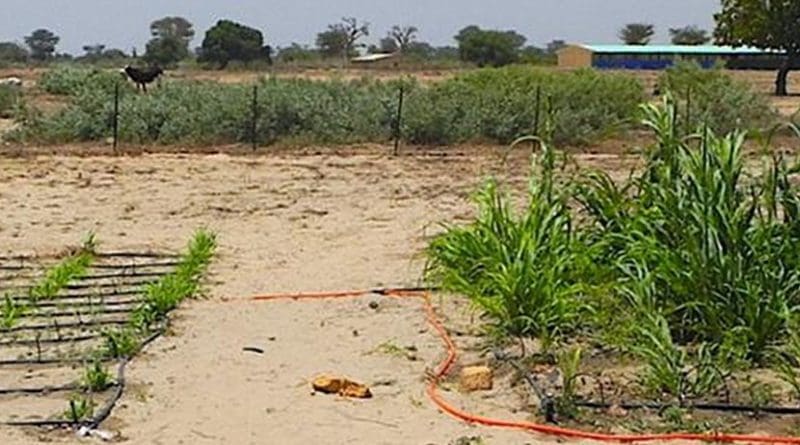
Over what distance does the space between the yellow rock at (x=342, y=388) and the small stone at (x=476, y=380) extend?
396mm

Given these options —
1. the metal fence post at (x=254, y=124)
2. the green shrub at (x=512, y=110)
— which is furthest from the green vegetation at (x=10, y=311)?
the metal fence post at (x=254, y=124)

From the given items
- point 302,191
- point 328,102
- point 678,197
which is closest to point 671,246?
point 678,197

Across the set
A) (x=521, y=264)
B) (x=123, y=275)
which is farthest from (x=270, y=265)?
(x=521, y=264)

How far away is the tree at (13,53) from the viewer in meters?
65.0

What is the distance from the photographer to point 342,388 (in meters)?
4.84

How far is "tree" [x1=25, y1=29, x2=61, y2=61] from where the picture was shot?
71125mm

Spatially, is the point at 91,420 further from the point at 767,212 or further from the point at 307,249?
the point at 307,249

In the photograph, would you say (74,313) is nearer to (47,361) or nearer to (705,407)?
(47,361)

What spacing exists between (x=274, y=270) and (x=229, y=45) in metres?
46.7

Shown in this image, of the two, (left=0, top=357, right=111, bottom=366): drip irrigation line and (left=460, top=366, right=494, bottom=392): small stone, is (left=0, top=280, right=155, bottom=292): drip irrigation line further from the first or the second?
(left=460, top=366, right=494, bottom=392): small stone

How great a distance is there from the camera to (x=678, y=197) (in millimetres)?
5574

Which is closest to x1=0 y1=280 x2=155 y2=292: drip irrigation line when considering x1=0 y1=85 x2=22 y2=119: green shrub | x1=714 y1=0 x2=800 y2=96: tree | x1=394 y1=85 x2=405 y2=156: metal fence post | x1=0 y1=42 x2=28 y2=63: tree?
x1=394 y1=85 x2=405 y2=156: metal fence post

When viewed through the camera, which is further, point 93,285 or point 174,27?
point 174,27

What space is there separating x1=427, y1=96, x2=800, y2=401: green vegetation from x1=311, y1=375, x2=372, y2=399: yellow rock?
3.01 ft
